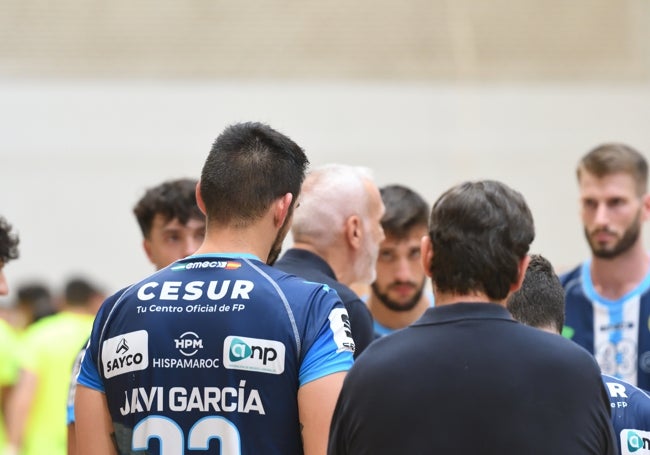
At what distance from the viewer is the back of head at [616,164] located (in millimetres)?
5918

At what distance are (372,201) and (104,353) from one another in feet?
5.02

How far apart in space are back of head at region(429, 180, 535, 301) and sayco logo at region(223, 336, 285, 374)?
0.52 metres

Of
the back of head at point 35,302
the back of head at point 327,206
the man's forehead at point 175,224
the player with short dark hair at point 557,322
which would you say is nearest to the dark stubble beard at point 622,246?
the back of head at point 327,206

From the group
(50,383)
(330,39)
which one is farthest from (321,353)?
(330,39)

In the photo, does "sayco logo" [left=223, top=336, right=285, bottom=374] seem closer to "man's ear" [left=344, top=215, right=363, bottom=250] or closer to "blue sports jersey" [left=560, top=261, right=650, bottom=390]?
"man's ear" [left=344, top=215, right=363, bottom=250]

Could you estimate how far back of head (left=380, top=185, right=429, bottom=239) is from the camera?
527cm

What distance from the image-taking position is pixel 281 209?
306 cm

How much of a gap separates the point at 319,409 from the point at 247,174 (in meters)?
0.70

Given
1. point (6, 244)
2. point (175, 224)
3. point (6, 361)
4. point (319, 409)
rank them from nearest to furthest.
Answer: point (319, 409), point (6, 244), point (175, 224), point (6, 361)

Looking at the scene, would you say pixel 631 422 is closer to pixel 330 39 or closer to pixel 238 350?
pixel 238 350

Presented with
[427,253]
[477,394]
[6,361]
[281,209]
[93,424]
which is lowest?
[6,361]

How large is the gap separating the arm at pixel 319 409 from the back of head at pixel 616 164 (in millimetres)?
3505

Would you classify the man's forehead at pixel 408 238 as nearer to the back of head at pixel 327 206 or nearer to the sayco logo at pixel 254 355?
the back of head at pixel 327 206

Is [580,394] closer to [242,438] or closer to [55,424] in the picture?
[242,438]
